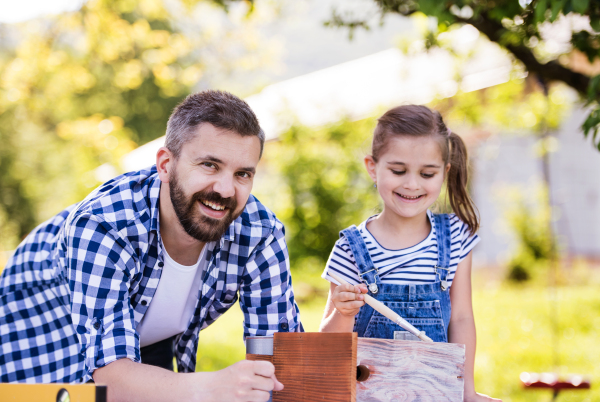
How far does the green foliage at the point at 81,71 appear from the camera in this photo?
7.51 m

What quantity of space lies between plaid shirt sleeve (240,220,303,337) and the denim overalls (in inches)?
13.1

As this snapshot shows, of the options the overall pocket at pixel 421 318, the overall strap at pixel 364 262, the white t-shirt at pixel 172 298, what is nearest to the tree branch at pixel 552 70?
the overall strap at pixel 364 262

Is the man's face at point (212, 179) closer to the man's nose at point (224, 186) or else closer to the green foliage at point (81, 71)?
the man's nose at point (224, 186)

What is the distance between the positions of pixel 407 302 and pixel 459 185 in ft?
2.18

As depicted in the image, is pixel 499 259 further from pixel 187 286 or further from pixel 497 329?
pixel 187 286

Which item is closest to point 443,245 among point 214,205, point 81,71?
point 214,205

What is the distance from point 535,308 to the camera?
7.07 m

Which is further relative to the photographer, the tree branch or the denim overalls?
the tree branch

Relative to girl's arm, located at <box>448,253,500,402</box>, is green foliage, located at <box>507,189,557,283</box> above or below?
above

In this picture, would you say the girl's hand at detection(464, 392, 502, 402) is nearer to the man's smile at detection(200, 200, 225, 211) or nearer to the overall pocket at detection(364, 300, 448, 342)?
the overall pocket at detection(364, 300, 448, 342)

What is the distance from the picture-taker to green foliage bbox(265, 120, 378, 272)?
7.74 meters

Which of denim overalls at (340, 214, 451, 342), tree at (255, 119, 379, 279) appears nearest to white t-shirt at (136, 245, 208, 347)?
denim overalls at (340, 214, 451, 342)

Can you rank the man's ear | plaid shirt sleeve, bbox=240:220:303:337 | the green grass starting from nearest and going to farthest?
the man's ear
plaid shirt sleeve, bbox=240:220:303:337
the green grass

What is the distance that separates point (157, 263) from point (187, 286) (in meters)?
0.18
